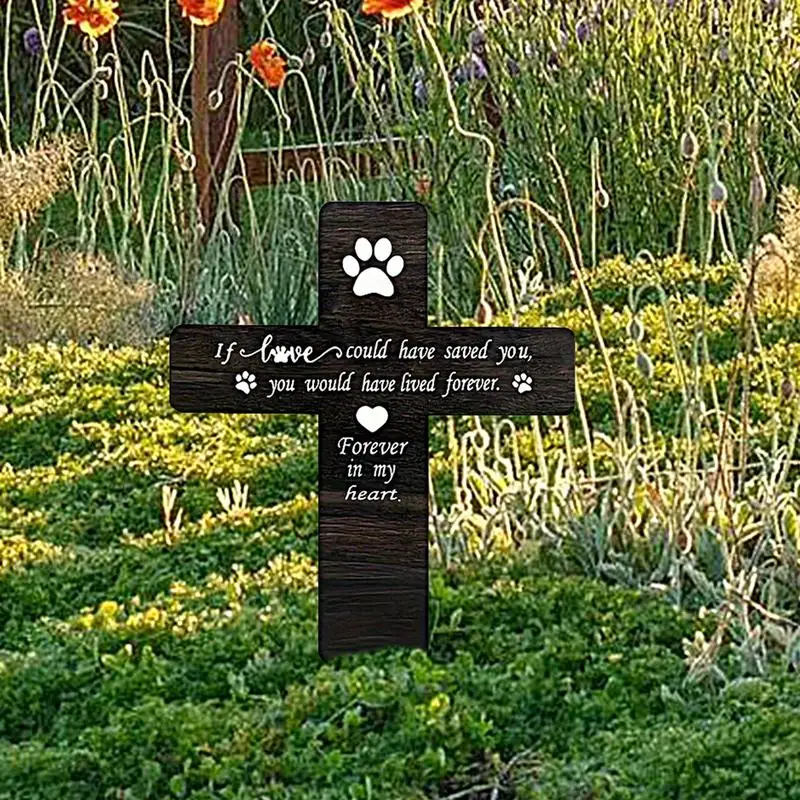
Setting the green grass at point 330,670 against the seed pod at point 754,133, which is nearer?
the green grass at point 330,670

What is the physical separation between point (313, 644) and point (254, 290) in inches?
114

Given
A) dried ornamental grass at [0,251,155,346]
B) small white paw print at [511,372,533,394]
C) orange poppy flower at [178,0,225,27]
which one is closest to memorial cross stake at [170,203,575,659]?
small white paw print at [511,372,533,394]

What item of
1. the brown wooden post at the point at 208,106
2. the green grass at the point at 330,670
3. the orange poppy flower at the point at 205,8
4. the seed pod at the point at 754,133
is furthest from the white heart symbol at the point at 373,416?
the brown wooden post at the point at 208,106

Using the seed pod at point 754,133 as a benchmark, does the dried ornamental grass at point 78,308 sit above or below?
below

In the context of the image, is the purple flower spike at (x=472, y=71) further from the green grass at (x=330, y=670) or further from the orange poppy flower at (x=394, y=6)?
the orange poppy flower at (x=394, y=6)

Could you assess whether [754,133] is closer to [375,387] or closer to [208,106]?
[375,387]

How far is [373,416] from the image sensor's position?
3.15 m

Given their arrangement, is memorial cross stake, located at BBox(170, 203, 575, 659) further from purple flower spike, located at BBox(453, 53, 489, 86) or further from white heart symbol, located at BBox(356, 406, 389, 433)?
purple flower spike, located at BBox(453, 53, 489, 86)

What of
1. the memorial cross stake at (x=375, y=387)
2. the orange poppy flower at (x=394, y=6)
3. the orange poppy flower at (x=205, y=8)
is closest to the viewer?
the memorial cross stake at (x=375, y=387)

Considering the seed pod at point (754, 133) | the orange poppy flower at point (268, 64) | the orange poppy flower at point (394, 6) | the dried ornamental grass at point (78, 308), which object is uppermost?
the orange poppy flower at point (268, 64)

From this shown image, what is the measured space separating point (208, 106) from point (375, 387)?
354 centimetres

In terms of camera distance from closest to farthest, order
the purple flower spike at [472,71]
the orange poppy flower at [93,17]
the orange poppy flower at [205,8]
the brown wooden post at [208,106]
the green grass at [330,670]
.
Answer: the green grass at [330,670], the orange poppy flower at [205,8], the orange poppy flower at [93,17], the purple flower spike at [472,71], the brown wooden post at [208,106]

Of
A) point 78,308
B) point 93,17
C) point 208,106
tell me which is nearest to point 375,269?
point 93,17

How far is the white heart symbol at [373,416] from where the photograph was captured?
3.15 metres
